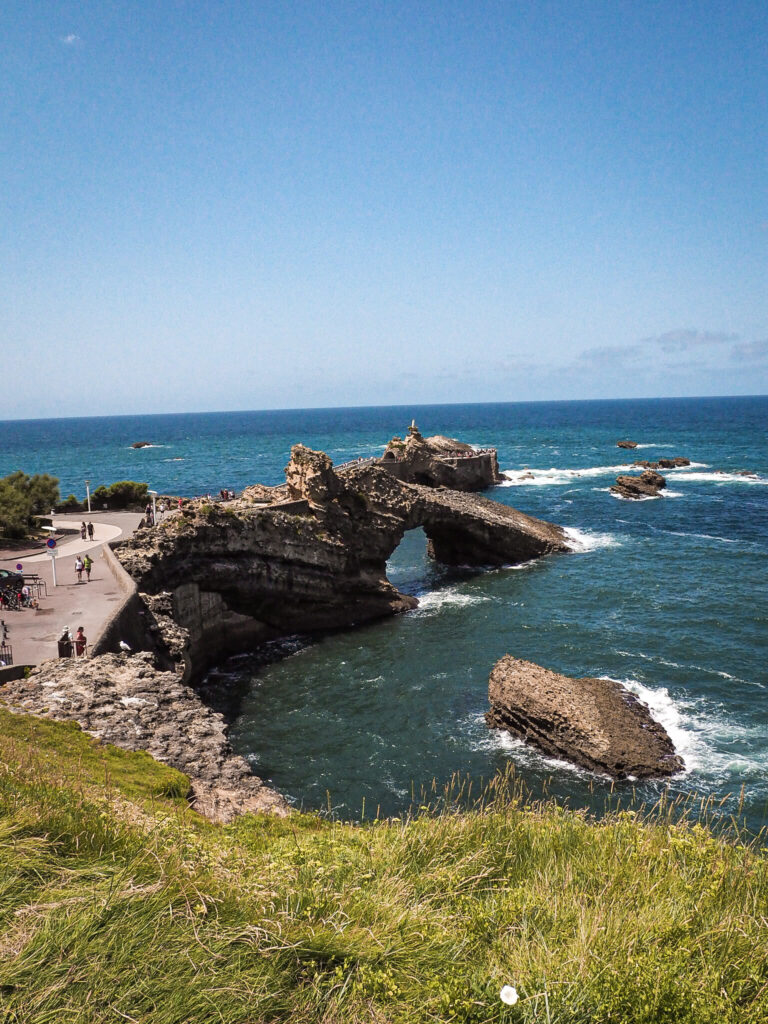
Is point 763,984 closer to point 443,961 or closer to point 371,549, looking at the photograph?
point 443,961

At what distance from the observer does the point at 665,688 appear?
29.1m

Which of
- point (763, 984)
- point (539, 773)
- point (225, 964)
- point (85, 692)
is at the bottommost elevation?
point (539, 773)

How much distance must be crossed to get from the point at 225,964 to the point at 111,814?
325 cm

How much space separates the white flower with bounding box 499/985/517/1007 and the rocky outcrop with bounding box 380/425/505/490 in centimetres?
6175

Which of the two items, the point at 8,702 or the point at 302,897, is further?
the point at 8,702

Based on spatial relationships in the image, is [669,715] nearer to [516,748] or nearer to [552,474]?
[516,748]

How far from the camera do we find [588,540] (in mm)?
56781

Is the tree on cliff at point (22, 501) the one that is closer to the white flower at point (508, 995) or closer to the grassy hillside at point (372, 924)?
the grassy hillside at point (372, 924)

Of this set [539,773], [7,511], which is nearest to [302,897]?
[539,773]

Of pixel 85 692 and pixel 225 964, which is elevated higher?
pixel 225 964

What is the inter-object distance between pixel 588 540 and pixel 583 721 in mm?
34209

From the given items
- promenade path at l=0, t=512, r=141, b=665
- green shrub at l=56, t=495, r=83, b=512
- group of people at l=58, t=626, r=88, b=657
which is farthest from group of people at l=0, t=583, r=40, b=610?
green shrub at l=56, t=495, r=83, b=512

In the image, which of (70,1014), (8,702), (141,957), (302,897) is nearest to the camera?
(70,1014)

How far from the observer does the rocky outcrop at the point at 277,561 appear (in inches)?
1280
